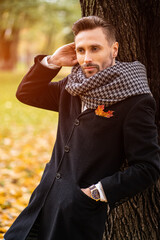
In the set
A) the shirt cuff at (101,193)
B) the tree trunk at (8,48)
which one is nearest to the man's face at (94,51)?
the shirt cuff at (101,193)

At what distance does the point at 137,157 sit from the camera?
7.14 feet

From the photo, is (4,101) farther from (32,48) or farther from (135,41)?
(32,48)

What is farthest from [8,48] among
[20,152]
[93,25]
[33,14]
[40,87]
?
[93,25]

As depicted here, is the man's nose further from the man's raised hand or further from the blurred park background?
the blurred park background

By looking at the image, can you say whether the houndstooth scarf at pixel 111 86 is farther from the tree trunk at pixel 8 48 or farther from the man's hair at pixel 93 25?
the tree trunk at pixel 8 48

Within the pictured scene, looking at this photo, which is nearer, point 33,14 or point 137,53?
point 137,53

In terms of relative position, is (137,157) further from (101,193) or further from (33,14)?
(33,14)

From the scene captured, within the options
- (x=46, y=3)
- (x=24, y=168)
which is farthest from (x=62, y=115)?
(x=46, y=3)

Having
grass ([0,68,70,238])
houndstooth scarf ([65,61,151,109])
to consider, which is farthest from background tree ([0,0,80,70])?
houndstooth scarf ([65,61,151,109])

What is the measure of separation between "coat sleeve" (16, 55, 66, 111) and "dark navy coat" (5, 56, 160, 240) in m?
0.29

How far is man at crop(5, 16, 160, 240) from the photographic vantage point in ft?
7.25

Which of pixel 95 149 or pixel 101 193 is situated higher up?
pixel 95 149

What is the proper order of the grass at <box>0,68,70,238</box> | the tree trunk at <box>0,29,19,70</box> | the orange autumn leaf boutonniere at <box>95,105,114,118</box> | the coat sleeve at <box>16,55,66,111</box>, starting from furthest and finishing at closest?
the tree trunk at <box>0,29,19,70</box>
the grass at <box>0,68,70,238</box>
the coat sleeve at <box>16,55,66,111</box>
the orange autumn leaf boutonniere at <box>95,105,114,118</box>

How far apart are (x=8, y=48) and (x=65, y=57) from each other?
94.5ft
